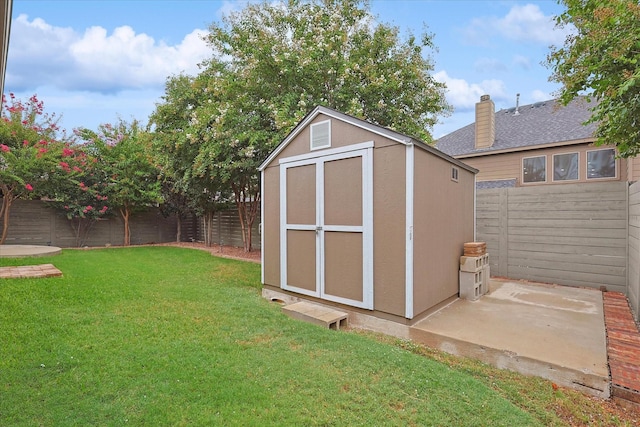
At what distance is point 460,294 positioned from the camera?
4.61m

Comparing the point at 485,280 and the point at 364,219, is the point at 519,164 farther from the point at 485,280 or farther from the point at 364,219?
the point at 364,219

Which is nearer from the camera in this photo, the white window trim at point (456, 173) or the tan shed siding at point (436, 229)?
the tan shed siding at point (436, 229)

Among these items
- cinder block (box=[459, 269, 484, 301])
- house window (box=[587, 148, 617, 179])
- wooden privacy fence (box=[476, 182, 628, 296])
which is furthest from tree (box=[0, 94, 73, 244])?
house window (box=[587, 148, 617, 179])

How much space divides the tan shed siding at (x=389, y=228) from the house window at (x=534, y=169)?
7.85 metres

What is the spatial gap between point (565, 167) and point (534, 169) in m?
0.72

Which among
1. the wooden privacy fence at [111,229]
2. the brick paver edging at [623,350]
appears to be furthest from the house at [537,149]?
the wooden privacy fence at [111,229]

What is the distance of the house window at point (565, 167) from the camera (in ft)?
29.1

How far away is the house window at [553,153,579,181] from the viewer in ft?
29.1

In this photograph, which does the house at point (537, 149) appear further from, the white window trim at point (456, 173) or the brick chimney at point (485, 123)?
the white window trim at point (456, 173)

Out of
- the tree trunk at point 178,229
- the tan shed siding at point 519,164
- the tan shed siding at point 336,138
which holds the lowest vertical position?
the tree trunk at point 178,229

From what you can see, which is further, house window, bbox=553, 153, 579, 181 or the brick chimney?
the brick chimney

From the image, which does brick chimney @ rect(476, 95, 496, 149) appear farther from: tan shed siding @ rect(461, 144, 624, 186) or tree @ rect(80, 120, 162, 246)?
tree @ rect(80, 120, 162, 246)

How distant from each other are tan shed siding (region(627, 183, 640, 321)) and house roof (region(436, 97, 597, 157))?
4727 millimetres

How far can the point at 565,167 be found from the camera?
9.02m
